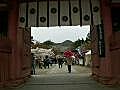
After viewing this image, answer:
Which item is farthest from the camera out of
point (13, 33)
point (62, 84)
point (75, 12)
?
point (75, 12)

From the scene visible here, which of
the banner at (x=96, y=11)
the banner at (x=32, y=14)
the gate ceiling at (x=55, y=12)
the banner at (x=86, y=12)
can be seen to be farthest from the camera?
the banner at (x=32, y=14)

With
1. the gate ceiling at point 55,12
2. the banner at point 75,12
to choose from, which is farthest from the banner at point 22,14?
the banner at point 75,12

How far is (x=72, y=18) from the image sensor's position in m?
17.9

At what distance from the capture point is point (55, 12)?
1802 centimetres

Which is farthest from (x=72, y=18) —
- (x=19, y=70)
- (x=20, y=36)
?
(x=19, y=70)

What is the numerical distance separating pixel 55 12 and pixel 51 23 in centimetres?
70

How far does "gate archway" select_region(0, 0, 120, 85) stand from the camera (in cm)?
1583

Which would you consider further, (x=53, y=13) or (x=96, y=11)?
(x=53, y=13)

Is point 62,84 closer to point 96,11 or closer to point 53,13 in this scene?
point 53,13

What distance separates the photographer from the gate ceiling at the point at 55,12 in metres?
17.8

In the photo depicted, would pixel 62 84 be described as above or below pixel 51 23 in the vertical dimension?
below

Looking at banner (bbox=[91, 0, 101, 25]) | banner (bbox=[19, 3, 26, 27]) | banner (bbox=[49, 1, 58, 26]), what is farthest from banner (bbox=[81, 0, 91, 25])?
banner (bbox=[19, 3, 26, 27])

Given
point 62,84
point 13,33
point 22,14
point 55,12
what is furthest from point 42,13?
point 62,84

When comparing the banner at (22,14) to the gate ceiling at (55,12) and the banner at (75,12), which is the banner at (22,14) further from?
the banner at (75,12)
